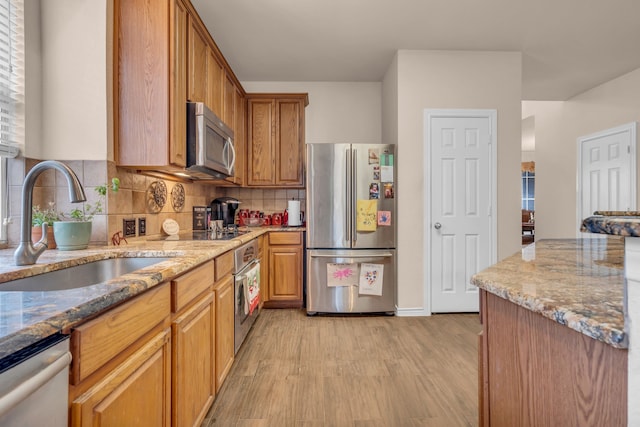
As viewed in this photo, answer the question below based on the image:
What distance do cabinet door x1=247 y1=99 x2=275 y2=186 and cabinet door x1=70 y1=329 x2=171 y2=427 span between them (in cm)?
266

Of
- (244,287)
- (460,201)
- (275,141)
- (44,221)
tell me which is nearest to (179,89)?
(44,221)

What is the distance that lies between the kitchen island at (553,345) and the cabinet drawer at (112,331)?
102 centimetres

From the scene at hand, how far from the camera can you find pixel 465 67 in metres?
3.19

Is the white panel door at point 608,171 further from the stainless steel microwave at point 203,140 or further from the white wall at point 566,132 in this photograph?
the stainless steel microwave at point 203,140

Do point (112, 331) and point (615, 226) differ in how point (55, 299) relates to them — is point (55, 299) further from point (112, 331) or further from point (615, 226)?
point (615, 226)

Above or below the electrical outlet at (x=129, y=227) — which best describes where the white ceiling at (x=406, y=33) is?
above

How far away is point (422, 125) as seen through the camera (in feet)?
10.3

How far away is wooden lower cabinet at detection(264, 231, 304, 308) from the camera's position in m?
3.33

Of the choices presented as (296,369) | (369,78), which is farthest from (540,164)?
(296,369)

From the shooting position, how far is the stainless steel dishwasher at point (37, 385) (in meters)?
0.52

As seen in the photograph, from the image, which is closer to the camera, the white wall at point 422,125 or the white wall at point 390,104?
the white wall at point 422,125

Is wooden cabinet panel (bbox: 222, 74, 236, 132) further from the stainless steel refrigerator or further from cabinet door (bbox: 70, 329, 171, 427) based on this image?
cabinet door (bbox: 70, 329, 171, 427)

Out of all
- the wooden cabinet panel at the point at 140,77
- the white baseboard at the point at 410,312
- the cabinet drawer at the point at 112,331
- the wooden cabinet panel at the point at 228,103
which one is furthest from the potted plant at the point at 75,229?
the white baseboard at the point at 410,312

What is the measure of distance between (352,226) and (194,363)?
2.00 meters
